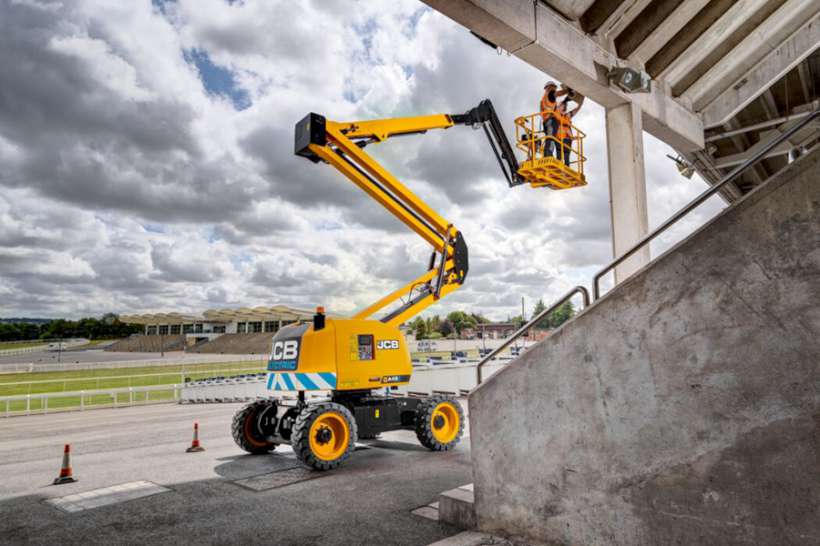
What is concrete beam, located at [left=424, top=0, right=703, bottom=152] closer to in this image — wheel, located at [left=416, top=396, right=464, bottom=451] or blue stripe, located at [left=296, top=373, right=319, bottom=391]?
blue stripe, located at [left=296, top=373, right=319, bottom=391]

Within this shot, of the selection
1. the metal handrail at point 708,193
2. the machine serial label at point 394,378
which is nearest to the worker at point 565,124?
the machine serial label at point 394,378

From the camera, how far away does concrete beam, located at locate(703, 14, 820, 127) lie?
34.7ft

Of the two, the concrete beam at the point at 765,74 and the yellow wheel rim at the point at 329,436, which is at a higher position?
the concrete beam at the point at 765,74

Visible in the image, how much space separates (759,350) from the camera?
3.79 meters

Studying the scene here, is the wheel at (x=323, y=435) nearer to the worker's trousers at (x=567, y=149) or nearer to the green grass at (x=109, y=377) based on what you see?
the worker's trousers at (x=567, y=149)

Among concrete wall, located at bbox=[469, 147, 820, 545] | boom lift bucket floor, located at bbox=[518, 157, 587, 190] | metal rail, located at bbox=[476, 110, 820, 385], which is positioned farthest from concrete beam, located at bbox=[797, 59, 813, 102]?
concrete wall, located at bbox=[469, 147, 820, 545]

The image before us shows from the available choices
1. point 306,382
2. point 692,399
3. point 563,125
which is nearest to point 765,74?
point 563,125

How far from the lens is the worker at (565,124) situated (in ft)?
37.0

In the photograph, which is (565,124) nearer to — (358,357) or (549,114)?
(549,114)

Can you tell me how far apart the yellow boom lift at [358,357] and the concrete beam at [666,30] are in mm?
2924

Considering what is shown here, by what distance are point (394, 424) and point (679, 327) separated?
713 centimetres

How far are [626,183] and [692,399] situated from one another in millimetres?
6774

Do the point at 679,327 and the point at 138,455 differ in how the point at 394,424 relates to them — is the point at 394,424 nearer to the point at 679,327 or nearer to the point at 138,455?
the point at 138,455

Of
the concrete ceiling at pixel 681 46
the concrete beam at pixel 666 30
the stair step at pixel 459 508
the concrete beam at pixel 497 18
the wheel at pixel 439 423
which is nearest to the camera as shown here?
the stair step at pixel 459 508
